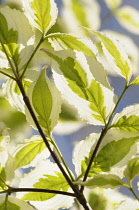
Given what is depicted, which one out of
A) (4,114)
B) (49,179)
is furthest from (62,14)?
(49,179)

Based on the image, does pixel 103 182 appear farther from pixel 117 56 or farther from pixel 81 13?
pixel 81 13

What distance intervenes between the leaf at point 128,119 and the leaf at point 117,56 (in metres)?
0.03

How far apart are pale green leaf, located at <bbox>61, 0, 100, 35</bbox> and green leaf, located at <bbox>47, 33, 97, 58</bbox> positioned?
20cm

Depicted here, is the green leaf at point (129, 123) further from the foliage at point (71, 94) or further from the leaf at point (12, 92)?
the leaf at point (12, 92)

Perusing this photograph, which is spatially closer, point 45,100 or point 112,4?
point 45,100

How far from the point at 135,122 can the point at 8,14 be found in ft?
0.54

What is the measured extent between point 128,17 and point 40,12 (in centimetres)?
35

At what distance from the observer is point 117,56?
33 centimetres

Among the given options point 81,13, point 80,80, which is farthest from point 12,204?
point 81,13

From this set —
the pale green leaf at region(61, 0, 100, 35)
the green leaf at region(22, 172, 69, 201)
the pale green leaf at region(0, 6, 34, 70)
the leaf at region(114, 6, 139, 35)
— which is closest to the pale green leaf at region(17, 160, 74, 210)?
the green leaf at region(22, 172, 69, 201)

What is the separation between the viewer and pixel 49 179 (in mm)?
350

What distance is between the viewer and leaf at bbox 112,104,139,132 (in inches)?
12.5

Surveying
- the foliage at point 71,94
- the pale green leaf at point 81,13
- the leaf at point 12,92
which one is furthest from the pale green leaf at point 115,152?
the pale green leaf at point 81,13

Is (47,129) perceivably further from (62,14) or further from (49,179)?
(62,14)
